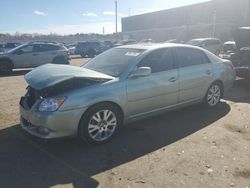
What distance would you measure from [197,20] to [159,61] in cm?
6126

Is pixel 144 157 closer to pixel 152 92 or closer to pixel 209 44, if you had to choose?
pixel 152 92

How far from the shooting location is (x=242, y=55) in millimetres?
10141

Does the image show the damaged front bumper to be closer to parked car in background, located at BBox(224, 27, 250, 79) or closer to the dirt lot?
the dirt lot

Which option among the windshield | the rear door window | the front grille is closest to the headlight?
the front grille

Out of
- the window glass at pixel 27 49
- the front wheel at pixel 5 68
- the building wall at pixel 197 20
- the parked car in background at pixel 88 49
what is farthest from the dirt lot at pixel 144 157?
the building wall at pixel 197 20

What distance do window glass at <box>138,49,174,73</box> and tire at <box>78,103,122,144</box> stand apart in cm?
105

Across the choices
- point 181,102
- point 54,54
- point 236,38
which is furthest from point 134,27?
point 181,102

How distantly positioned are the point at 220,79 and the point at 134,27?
7925 centimetres

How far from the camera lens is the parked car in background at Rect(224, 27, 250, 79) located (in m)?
9.68

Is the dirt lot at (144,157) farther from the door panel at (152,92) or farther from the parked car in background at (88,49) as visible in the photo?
the parked car in background at (88,49)

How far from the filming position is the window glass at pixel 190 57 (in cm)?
634

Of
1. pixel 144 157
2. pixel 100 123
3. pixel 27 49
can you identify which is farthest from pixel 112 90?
pixel 27 49

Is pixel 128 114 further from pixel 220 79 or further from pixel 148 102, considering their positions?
pixel 220 79

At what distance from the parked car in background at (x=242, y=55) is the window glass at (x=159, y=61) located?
4.46 meters
